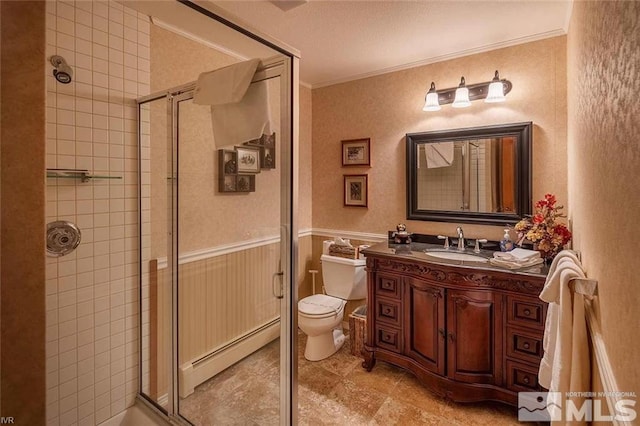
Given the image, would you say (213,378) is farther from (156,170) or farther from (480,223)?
(480,223)

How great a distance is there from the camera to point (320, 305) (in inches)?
102

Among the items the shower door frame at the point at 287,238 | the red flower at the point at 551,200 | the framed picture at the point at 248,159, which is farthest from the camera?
the red flower at the point at 551,200

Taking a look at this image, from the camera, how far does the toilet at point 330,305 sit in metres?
2.48

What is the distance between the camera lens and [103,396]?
66.9 inches

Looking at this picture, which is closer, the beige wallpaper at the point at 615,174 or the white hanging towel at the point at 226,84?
the beige wallpaper at the point at 615,174

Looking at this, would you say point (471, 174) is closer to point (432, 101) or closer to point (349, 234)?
point (432, 101)

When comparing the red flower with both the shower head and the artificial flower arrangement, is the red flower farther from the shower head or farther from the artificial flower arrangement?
the shower head

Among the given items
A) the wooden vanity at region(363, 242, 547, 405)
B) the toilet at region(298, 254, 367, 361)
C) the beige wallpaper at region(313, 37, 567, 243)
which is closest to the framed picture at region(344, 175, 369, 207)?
the beige wallpaper at region(313, 37, 567, 243)

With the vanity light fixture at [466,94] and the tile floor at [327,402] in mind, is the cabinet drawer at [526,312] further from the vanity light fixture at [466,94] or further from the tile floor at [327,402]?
the vanity light fixture at [466,94]

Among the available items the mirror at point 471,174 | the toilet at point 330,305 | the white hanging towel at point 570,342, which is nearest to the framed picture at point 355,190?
the mirror at point 471,174

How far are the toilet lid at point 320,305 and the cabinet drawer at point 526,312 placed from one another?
4.07 ft

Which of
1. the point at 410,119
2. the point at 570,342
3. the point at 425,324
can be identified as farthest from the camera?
the point at 410,119

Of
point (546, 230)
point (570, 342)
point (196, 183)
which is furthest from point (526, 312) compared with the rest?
point (196, 183)

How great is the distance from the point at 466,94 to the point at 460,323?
5.45 ft
